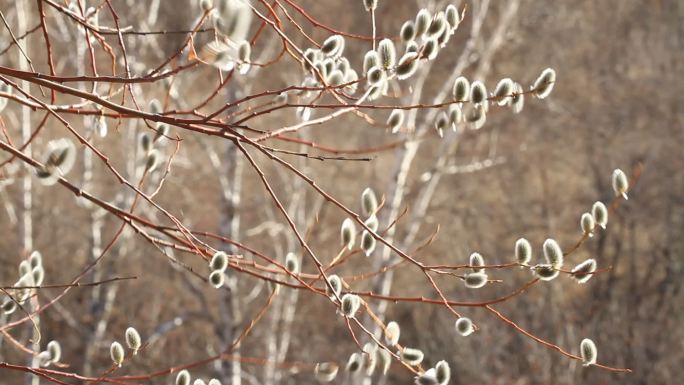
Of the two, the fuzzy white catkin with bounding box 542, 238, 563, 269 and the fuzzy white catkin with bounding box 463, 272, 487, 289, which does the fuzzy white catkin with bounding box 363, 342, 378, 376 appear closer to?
the fuzzy white catkin with bounding box 463, 272, 487, 289

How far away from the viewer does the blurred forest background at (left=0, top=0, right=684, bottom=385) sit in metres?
6.04

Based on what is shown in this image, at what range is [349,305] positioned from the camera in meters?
1.60

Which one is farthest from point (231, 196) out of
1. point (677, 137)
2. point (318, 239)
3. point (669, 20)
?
point (669, 20)

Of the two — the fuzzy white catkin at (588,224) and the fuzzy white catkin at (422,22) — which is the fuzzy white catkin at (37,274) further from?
the fuzzy white catkin at (588,224)

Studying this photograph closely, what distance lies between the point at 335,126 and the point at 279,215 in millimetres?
1449

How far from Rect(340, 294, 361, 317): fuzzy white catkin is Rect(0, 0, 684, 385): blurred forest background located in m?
3.51

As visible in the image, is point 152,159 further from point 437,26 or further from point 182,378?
point 437,26

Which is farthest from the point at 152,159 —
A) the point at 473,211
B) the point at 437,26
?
the point at 473,211

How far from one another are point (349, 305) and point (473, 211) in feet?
25.1

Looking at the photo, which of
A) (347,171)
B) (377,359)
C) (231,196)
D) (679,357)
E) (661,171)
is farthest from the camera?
(347,171)

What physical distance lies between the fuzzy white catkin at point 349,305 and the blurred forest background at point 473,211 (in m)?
3.51

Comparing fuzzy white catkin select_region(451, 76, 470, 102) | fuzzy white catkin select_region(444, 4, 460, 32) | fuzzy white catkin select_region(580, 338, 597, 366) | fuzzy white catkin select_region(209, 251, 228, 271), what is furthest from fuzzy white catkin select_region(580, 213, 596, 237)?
fuzzy white catkin select_region(209, 251, 228, 271)

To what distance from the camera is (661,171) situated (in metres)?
8.25

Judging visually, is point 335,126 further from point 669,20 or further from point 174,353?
point 669,20
